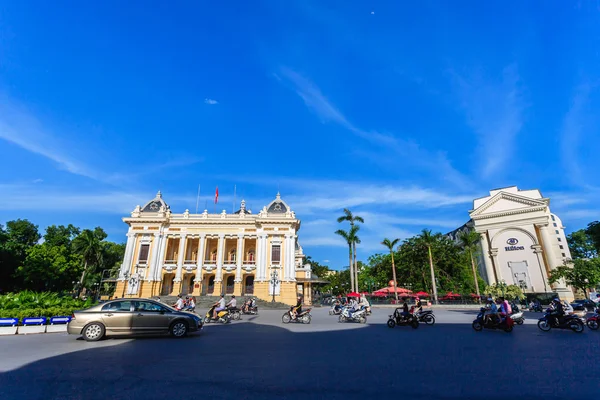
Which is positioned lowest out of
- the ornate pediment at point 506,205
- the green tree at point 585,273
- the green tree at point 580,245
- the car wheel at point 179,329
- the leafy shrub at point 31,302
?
the car wheel at point 179,329

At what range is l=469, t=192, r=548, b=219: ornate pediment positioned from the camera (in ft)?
159

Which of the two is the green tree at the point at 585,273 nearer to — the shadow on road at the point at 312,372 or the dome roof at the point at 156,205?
the shadow on road at the point at 312,372

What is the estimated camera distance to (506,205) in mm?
51656

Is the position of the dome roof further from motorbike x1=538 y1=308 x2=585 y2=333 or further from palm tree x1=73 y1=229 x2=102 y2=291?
motorbike x1=538 y1=308 x2=585 y2=333

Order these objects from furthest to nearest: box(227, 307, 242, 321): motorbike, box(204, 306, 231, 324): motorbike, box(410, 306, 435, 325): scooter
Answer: box(227, 307, 242, 321): motorbike
box(204, 306, 231, 324): motorbike
box(410, 306, 435, 325): scooter

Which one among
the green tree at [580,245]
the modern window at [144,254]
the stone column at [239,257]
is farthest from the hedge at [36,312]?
the green tree at [580,245]

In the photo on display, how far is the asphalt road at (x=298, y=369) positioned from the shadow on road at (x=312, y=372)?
17 millimetres

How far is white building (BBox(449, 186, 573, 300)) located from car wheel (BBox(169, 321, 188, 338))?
51.8 m

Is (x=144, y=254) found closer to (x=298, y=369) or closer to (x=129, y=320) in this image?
(x=129, y=320)

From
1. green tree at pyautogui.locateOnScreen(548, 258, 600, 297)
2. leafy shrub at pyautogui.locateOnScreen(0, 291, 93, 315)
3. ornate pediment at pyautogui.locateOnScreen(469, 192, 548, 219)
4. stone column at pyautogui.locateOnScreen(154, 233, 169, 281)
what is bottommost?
leafy shrub at pyautogui.locateOnScreen(0, 291, 93, 315)

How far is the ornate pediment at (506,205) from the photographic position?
48.4 meters

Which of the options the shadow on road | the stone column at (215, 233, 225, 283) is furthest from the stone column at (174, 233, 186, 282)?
the shadow on road

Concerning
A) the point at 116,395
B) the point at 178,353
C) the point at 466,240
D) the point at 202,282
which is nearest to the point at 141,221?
the point at 202,282

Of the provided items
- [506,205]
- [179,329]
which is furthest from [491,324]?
[506,205]
